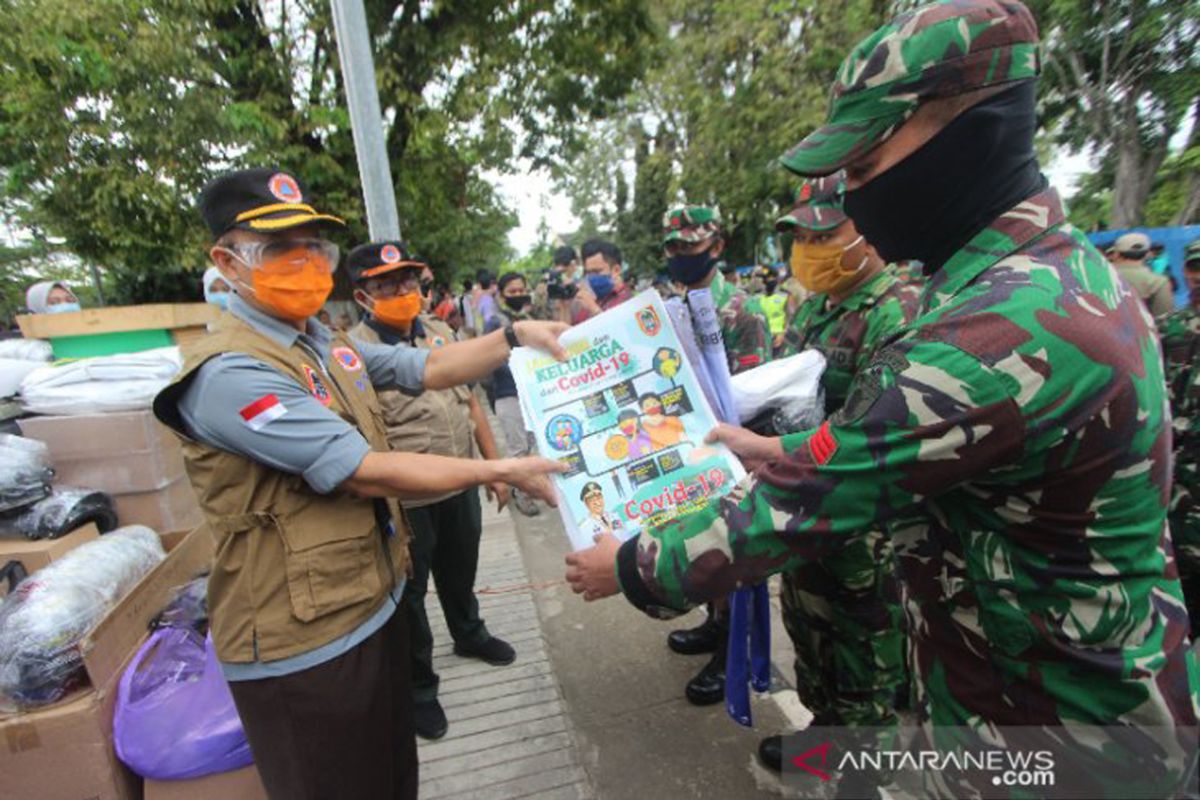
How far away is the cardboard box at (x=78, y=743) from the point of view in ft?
5.54

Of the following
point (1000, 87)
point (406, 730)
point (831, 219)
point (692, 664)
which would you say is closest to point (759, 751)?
point (692, 664)

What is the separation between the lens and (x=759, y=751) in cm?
237

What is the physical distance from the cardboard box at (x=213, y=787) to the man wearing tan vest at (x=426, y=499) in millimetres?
799

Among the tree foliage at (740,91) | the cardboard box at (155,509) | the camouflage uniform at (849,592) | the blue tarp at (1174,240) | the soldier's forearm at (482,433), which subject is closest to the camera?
the camouflage uniform at (849,592)

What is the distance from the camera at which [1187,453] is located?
92.0 inches

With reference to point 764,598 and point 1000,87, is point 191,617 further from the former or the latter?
point 1000,87

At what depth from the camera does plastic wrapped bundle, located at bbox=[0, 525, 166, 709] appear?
167 cm

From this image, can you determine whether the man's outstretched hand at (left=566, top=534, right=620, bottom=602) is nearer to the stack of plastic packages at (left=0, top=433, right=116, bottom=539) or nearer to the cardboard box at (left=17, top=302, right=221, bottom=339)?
the stack of plastic packages at (left=0, top=433, right=116, bottom=539)

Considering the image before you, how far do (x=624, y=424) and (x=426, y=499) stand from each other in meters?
1.41

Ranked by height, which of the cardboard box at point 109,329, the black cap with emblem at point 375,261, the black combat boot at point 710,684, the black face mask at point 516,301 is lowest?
the black combat boot at point 710,684

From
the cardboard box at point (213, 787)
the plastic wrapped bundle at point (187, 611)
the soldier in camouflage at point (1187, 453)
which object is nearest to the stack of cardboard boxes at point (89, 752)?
the cardboard box at point (213, 787)

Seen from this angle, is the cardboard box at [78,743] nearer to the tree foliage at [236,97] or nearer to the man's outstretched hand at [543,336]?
the man's outstretched hand at [543,336]

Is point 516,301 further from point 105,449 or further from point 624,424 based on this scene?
point 624,424

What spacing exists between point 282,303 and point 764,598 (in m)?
1.84
